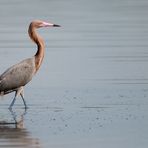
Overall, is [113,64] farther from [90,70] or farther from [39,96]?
[39,96]

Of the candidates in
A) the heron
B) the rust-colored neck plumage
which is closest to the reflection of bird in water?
the heron

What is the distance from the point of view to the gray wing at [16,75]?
16.8 meters

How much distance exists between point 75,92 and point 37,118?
252 centimetres

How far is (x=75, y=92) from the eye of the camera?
693 inches

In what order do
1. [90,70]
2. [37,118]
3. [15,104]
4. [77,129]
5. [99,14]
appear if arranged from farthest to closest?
[99,14], [90,70], [15,104], [37,118], [77,129]

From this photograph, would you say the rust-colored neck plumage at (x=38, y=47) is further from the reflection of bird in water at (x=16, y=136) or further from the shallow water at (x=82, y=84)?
the reflection of bird in water at (x=16, y=136)

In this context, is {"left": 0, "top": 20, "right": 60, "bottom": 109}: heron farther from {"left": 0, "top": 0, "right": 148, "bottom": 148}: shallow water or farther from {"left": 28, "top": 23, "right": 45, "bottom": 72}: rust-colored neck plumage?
{"left": 0, "top": 0, "right": 148, "bottom": 148}: shallow water

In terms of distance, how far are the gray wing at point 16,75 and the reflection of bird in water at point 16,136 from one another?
1.57 meters

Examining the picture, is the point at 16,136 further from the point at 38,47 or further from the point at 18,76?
the point at 38,47

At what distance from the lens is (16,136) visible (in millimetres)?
13805

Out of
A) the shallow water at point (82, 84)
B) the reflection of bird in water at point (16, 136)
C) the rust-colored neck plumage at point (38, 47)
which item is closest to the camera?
the reflection of bird in water at point (16, 136)

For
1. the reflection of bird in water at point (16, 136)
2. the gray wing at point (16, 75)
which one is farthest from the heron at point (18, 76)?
the reflection of bird in water at point (16, 136)

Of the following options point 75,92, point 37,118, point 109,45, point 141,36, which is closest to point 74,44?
point 109,45

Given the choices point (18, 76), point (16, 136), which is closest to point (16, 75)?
point (18, 76)
